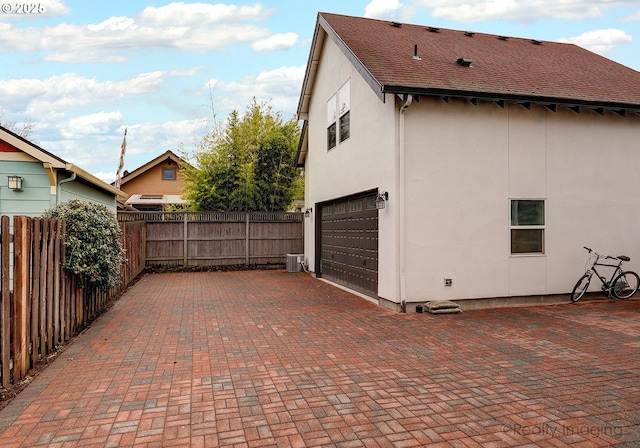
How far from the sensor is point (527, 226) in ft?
29.7

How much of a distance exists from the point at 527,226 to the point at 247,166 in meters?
11.3

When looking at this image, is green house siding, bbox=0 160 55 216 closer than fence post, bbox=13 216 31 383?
No

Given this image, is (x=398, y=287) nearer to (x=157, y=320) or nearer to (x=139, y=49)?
(x=157, y=320)

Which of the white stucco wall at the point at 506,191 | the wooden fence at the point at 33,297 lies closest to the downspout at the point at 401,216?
the white stucco wall at the point at 506,191

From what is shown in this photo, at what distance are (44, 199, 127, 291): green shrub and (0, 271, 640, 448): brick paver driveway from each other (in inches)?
33.9

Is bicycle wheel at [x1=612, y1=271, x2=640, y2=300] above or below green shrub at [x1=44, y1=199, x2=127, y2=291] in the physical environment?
below

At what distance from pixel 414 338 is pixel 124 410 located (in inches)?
156

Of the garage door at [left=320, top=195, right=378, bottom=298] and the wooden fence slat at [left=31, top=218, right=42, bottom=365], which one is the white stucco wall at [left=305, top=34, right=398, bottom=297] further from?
the wooden fence slat at [left=31, top=218, right=42, bottom=365]

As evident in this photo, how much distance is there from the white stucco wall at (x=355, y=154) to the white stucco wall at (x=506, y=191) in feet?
1.41

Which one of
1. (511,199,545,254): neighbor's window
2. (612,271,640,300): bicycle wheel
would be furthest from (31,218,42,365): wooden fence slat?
(612,271,640,300): bicycle wheel

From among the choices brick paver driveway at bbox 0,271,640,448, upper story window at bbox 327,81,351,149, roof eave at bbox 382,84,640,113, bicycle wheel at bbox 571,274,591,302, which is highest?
upper story window at bbox 327,81,351,149

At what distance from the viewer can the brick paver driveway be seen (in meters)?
3.38

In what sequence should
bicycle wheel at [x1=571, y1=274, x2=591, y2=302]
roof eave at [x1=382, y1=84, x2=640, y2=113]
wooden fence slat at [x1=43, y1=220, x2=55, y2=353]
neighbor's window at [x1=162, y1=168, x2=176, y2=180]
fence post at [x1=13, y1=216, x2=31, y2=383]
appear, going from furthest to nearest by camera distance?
neighbor's window at [x1=162, y1=168, x2=176, y2=180]
bicycle wheel at [x1=571, y1=274, x2=591, y2=302]
roof eave at [x1=382, y1=84, x2=640, y2=113]
wooden fence slat at [x1=43, y1=220, x2=55, y2=353]
fence post at [x1=13, y1=216, x2=31, y2=383]

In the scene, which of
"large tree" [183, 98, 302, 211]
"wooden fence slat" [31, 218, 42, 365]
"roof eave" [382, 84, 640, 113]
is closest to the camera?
"wooden fence slat" [31, 218, 42, 365]
